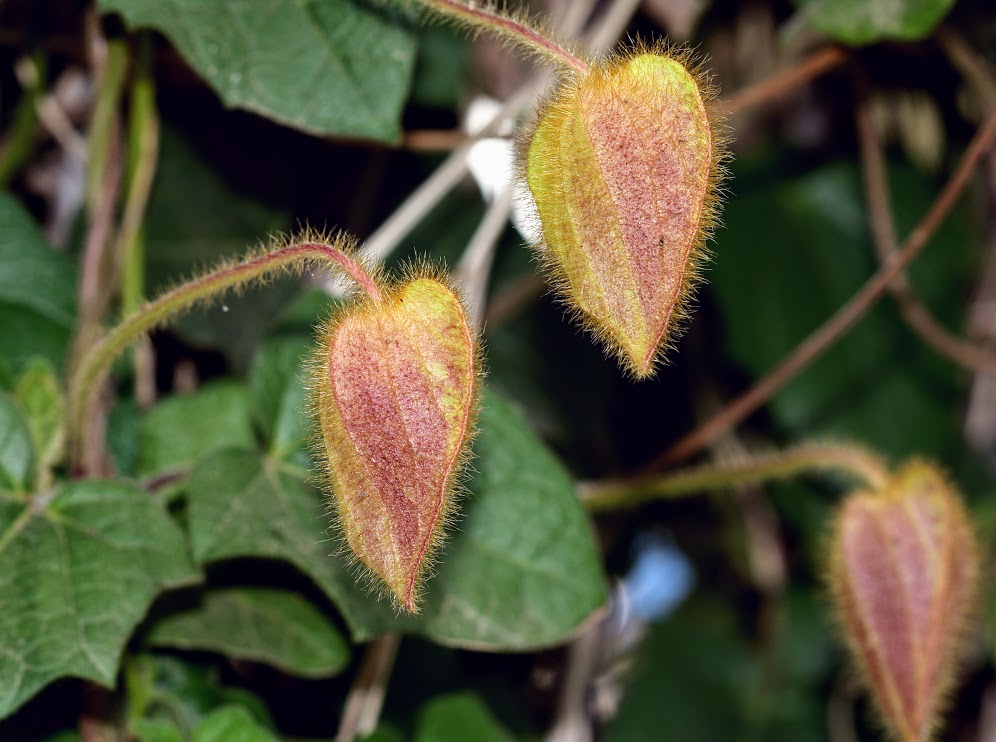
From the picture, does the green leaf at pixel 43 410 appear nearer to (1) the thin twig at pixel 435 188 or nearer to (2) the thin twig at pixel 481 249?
(1) the thin twig at pixel 435 188

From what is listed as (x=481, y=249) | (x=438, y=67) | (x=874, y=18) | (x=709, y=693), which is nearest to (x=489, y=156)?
(x=438, y=67)

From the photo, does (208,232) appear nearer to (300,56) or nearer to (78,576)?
(300,56)

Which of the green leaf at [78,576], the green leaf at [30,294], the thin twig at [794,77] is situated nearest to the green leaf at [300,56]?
the green leaf at [30,294]

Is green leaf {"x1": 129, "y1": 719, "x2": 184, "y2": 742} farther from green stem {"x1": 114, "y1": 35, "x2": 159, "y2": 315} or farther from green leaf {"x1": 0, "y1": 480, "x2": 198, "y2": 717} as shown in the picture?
green stem {"x1": 114, "y1": 35, "x2": 159, "y2": 315}

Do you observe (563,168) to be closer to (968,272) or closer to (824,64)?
(824,64)

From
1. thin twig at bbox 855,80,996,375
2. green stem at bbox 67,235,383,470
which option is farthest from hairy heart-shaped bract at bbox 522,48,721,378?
thin twig at bbox 855,80,996,375
